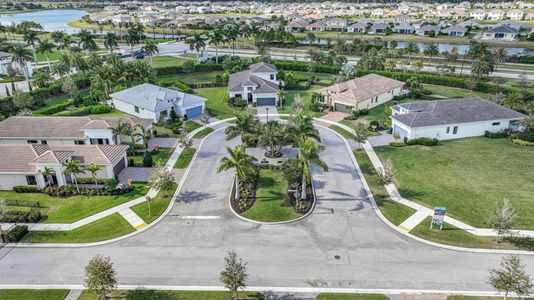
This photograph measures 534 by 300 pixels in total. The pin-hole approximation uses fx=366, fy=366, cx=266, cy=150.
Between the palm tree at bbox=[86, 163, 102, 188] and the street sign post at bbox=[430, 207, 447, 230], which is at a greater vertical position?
the palm tree at bbox=[86, 163, 102, 188]

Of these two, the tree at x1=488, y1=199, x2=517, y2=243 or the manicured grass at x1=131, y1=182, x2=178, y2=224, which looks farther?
the manicured grass at x1=131, y1=182, x2=178, y2=224

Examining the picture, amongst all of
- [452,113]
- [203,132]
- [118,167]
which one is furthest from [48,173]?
[452,113]

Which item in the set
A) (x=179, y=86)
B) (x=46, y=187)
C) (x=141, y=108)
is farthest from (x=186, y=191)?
(x=179, y=86)

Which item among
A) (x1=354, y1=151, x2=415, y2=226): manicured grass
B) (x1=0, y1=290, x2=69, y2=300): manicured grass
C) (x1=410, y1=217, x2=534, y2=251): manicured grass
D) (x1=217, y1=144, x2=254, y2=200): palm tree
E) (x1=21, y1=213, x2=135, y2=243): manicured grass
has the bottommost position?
(x1=0, y1=290, x2=69, y2=300): manicured grass

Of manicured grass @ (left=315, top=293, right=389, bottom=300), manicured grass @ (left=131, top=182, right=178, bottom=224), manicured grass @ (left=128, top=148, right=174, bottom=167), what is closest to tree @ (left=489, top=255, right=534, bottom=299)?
manicured grass @ (left=315, top=293, right=389, bottom=300)

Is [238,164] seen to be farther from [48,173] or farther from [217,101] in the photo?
[217,101]

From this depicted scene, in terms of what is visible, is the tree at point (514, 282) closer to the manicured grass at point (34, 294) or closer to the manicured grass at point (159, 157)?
the manicured grass at point (34, 294)

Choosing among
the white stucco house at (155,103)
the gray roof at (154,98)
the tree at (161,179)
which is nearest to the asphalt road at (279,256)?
the tree at (161,179)

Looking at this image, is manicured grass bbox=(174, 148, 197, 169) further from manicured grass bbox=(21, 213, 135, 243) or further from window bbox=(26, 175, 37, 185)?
window bbox=(26, 175, 37, 185)
